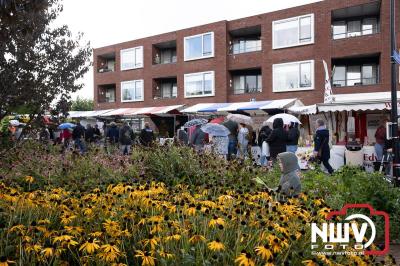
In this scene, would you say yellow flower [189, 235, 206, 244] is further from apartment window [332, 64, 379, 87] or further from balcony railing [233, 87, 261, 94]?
balcony railing [233, 87, 261, 94]

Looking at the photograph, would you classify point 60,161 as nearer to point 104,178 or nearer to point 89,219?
point 104,178

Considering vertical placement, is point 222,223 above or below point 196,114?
below

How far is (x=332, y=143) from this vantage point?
602 inches

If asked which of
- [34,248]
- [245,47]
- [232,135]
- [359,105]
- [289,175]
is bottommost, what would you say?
[34,248]

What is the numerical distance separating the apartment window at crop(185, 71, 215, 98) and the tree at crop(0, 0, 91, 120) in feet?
66.4

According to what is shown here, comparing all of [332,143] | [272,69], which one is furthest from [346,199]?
[272,69]

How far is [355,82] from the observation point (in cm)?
2452

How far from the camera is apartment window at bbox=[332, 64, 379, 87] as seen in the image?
955 inches

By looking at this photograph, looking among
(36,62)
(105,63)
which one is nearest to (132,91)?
(105,63)

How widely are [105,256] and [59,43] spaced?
7.23 m

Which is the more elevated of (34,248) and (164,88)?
(164,88)

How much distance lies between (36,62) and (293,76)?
66.7ft

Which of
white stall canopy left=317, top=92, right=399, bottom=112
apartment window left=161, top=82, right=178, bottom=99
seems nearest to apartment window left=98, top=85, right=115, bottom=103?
apartment window left=161, top=82, right=178, bottom=99

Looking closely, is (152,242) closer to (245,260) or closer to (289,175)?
(245,260)
